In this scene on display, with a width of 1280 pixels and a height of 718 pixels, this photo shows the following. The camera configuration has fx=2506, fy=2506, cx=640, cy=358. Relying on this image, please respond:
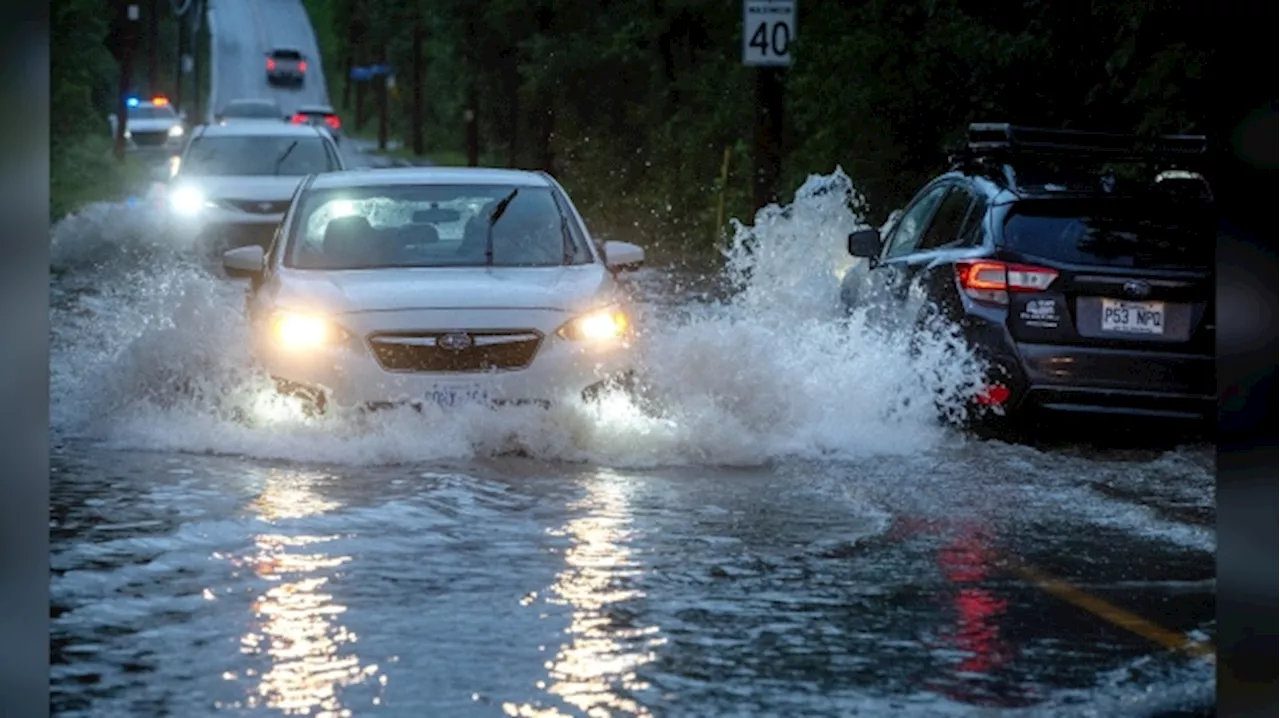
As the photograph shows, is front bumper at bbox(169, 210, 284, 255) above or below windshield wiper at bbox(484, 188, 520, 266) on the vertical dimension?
below

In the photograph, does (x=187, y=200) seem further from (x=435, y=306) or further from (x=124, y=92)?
(x=124, y=92)

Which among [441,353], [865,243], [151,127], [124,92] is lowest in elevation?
[151,127]

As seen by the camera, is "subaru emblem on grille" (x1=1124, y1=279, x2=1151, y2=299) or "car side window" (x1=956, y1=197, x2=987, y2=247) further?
"car side window" (x1=956, y1=197, x2=987, y2=247)

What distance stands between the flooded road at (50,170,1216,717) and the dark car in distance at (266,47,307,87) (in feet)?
360

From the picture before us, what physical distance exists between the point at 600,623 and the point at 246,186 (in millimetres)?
17595

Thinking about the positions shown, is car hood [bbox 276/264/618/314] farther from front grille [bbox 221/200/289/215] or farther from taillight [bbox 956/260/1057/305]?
front grille [bbox 221/200/289/215]

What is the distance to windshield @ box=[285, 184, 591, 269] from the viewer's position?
43.2 feet

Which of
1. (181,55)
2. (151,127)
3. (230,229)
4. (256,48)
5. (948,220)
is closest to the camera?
(948,220)

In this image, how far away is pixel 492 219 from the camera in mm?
13578

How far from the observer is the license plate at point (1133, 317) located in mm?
12445

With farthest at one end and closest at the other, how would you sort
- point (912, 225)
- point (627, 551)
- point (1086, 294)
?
point (912, 225), point (1086, 294), point (627, 551)

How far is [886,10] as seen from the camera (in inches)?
1088

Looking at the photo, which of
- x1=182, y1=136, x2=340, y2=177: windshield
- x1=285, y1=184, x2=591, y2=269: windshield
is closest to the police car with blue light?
x1=182, y1=136, x2=340, y2=177: windshield

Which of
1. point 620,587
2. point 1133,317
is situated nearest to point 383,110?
point 1133,317
